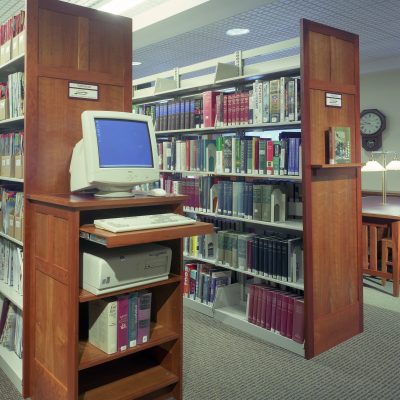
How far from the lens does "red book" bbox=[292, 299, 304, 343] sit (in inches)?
113

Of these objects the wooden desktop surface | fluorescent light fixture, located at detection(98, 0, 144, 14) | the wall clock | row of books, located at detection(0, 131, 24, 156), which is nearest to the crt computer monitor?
row of books, located at detection(0, 131, 24, 156)

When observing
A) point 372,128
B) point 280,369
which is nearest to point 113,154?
point 280,369

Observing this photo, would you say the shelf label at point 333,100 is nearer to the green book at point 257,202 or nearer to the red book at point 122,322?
the green book at point 257,202

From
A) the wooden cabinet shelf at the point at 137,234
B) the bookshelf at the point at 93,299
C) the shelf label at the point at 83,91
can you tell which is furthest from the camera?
the shelf label at the point at 83,91

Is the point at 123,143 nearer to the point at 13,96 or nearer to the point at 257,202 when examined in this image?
the point at 13,96

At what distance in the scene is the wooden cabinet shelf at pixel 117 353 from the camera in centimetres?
191

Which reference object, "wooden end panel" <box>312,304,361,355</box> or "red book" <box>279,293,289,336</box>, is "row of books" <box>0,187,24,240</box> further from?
"wooden end panel" <box>312,304,361,355</box>

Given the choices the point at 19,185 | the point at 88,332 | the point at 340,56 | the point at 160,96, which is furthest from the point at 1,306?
the point at 340,56

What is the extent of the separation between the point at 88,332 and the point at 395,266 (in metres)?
3.02

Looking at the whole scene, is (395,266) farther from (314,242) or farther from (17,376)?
(17,376)

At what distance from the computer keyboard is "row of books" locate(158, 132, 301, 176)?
4.17 ft

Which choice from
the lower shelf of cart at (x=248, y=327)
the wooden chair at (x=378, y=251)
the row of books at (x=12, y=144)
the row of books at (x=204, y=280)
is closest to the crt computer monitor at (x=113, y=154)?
the row of books at (x=12, y=144)

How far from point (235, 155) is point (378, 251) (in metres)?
2.04

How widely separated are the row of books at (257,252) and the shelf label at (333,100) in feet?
3.11
